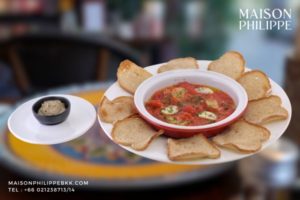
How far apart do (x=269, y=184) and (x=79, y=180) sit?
278 millimetres

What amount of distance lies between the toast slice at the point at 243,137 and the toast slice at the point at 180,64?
5.6 inches

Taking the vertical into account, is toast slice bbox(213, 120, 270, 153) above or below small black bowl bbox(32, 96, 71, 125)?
below

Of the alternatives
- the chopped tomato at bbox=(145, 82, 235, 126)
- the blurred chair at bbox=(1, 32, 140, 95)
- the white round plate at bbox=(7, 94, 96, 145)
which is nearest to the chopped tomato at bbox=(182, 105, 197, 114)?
the chopped tomato at bbox=(145, 82, 235, 126)

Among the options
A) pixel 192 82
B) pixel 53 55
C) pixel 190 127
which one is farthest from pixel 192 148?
pixel 53 55

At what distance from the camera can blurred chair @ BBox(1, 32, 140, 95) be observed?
1.29 meters

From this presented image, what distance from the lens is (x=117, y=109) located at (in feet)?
2.00

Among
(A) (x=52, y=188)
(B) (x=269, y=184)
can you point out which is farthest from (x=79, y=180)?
(B) (x=269, y=184)

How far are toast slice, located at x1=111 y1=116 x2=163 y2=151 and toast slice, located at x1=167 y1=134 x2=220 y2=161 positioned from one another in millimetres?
29

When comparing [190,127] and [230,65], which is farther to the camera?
[230,65]

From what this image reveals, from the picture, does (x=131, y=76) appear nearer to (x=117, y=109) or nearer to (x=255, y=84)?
(x=117, y=109)

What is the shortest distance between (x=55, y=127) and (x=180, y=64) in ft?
0.73

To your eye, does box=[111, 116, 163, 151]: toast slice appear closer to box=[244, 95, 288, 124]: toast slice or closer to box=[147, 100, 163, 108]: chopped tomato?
box=[147, 100, 163, 108]: chopped tomato

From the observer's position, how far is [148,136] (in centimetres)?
58

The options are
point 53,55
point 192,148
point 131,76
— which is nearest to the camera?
point 192,148
